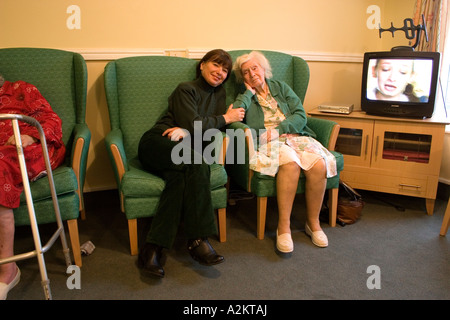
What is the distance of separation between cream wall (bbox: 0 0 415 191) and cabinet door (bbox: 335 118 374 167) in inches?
19.4

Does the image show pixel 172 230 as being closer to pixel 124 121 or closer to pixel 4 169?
pixel 4 169

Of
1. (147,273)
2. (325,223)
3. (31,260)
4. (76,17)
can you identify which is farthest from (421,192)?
(76,17)

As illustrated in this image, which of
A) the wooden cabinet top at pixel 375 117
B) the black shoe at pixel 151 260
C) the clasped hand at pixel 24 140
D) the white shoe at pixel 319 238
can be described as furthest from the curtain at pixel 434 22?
the clasped hand at pixel 24 140

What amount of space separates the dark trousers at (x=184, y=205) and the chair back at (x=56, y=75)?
775 mm

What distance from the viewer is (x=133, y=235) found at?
182 centimetres

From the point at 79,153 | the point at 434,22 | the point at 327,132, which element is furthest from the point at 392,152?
the point at 79,153

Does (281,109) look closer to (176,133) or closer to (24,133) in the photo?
(176,133)

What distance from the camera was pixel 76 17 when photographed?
7.46 feet

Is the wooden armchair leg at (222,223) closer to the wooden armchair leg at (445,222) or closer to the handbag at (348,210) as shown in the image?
the handbag at (348,210)

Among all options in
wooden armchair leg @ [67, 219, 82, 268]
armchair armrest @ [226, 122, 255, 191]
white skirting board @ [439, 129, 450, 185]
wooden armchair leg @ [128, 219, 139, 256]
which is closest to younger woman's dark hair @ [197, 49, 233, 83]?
armchair armrest @ [226, 122, 255, 191]

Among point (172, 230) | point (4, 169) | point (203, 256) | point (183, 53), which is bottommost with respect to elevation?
point (203, 256)

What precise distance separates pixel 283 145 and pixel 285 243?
21.5 inches

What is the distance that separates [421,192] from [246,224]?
3.90ft

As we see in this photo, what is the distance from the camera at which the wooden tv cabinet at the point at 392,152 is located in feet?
7.53
